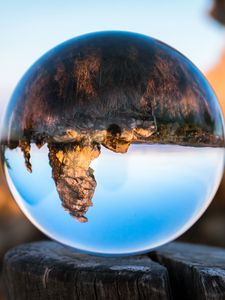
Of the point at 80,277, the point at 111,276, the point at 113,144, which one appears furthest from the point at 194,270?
the point at 113,144

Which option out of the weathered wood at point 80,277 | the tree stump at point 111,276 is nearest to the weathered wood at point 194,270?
the tree stump at point 111,276

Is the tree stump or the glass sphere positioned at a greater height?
the glass sphere

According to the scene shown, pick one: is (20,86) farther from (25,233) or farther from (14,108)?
(25,233)

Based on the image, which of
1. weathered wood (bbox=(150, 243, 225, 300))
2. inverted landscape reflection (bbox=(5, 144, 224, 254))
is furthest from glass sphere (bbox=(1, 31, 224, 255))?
weathered wood (bbox=(150, 243, 225, 300))

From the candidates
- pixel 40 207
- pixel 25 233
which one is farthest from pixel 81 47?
pixel 25 233

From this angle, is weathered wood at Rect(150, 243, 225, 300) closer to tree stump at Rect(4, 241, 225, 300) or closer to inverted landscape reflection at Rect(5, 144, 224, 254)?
tree stump at Rect(4, 241, 225, 300)
